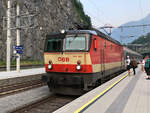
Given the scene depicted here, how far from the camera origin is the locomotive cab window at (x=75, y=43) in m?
8.21

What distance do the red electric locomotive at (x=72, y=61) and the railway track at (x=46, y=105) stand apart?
377 millimetres

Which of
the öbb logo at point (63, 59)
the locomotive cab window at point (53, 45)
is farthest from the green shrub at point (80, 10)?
the öbb logo at point (63, 59)

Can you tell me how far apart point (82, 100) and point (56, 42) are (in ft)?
11.9

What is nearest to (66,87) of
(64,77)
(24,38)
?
(64,77)

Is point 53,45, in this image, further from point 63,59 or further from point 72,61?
point 72,61

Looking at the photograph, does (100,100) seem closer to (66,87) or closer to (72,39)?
(66,87)

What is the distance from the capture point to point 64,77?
8.23m

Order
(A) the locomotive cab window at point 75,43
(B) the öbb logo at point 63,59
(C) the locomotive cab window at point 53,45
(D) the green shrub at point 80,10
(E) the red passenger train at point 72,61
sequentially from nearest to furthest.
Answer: (E) the red passenger train at point 72,61 < (A) the locomotive cab window at point 75,43 < (B) the öbb logo at point 63,59 < (C) the locomotive cab window at point 53,45 < (D) the green shrub at point 80,10

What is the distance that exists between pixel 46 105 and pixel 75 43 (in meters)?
3.10

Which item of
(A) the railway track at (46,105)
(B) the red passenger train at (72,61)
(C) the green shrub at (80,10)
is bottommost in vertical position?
(A) the railway track at (46,105)

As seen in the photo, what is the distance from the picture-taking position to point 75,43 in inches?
329

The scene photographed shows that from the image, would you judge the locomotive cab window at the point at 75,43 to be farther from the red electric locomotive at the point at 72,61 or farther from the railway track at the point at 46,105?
the railway track at the point at 46,105

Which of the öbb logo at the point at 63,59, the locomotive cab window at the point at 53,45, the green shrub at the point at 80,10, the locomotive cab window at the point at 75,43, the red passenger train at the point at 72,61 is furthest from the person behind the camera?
the green shrub at the point at 80,10

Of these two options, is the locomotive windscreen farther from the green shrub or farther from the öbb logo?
the green shrub
